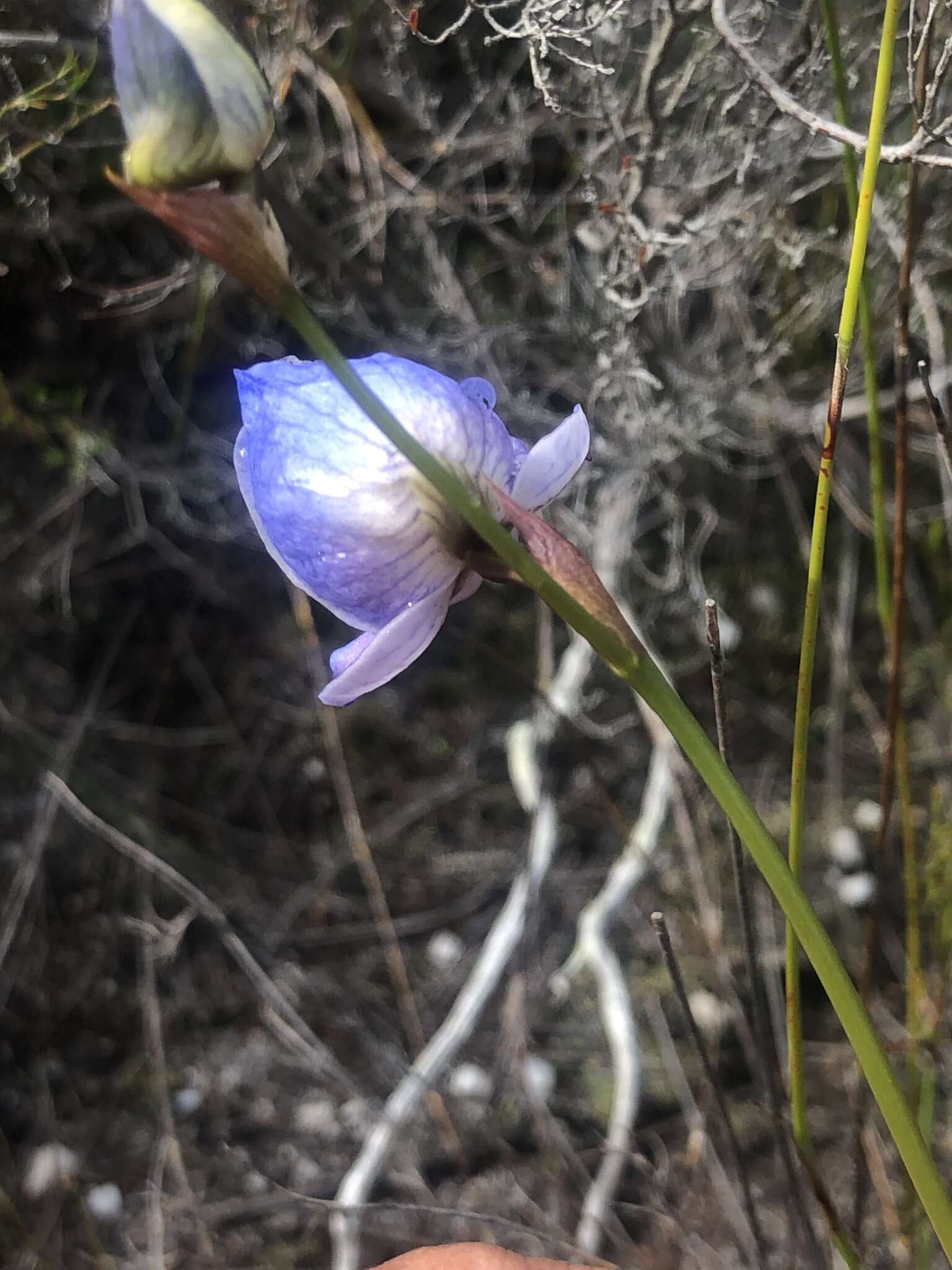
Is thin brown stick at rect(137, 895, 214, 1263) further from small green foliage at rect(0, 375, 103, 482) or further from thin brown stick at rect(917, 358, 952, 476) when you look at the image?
thin brown stick at rect(917, 358, 952, 476)

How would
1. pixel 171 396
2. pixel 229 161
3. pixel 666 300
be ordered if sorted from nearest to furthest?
1. pixel 229 161
2. pixel 666 300
3. pixel 171 396

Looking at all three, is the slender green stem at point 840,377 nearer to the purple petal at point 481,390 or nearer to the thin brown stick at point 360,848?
the purple petal at point 481,390

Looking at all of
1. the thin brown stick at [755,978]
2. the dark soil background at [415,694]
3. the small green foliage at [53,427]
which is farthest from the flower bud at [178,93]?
the small green foliage at [53,427]

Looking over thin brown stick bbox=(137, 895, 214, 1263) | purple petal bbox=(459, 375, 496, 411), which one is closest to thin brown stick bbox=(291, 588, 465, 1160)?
thin brown stick bbox=(137, 895, 214, 1263)

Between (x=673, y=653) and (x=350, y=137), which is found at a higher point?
(x=350, y=137)

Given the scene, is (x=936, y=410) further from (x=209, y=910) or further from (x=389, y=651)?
(x=209, y=910)

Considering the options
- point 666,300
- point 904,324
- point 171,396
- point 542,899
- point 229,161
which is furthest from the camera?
point 542,899

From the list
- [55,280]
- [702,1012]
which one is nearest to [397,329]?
[55,280]

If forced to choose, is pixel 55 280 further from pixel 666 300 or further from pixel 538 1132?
pixel 538 1132
